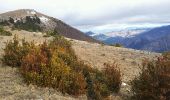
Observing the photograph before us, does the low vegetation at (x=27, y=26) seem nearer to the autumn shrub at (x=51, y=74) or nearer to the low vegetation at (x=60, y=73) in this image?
the low vegetation at (x=60, y=73)

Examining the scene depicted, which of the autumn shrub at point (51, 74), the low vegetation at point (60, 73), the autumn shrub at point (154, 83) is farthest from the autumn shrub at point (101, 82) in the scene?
the autumn shrub at point (154, 83)

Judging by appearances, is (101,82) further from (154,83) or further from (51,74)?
(51,74)

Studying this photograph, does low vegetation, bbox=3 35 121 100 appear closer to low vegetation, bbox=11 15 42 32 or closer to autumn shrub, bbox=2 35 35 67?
autumn shrub, bbox=2 35 35 67

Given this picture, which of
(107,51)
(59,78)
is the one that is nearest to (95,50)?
(107,51)

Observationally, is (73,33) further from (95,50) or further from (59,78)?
(59,78)

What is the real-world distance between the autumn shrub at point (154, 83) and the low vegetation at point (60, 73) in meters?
1.18

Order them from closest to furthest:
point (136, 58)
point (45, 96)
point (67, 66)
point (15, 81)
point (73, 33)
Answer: point (45, 96) < point (15, 81) < point (67, 66) < point (136, 58) < point (73, 33)

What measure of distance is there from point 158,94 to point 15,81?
543 centimetres

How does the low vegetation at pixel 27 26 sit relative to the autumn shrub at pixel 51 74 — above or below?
below

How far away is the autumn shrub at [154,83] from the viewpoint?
15359 mm

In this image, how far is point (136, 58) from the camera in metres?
26.7

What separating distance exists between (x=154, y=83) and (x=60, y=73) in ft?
11.9

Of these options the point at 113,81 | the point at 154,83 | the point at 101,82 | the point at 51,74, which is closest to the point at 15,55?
the point at 51,74

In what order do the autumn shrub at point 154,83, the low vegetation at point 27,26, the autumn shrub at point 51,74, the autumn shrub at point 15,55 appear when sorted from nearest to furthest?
the autumn shrub at point 51,74, the autumn shrub at point 154,83, the autumn shrub at point 15,55, the low vegetation at point 27,26
